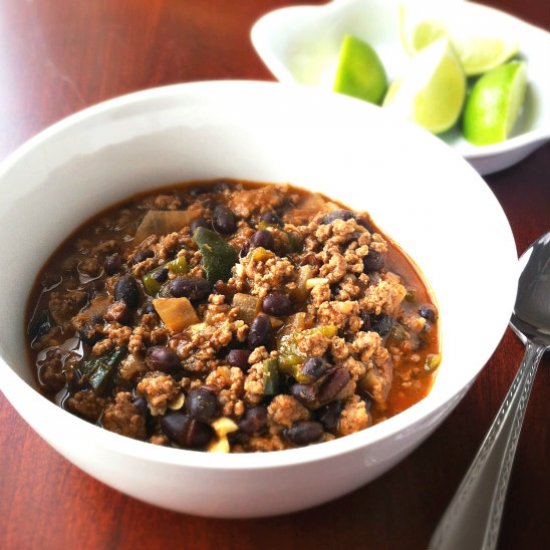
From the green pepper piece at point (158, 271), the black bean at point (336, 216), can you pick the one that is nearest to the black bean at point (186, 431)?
the green pepper piece at point (158, 271)

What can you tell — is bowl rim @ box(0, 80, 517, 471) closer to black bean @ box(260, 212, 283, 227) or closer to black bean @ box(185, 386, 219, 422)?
black bean @ box(185, 386, 219, 422)

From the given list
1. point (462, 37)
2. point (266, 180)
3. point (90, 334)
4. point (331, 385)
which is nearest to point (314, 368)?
point (331, 385)

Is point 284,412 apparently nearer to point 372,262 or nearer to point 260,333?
point 260,333

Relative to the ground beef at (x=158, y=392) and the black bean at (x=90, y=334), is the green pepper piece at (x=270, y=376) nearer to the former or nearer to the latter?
the ground beef at (x=158, y=392)

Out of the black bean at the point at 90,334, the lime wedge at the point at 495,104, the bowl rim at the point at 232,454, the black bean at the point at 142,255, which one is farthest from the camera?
the lime wedge at the point at 495,104

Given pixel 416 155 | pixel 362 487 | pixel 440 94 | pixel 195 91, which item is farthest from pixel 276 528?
pixel 440 94

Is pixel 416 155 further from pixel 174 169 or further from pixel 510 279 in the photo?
pixel 174 169
